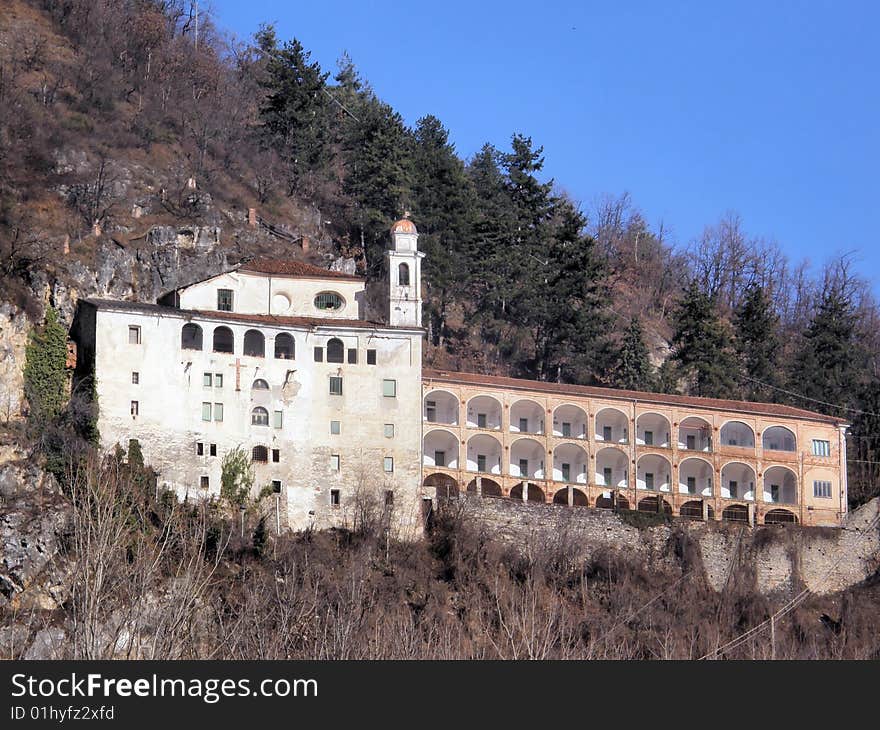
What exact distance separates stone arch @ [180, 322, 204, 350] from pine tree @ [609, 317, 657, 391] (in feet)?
81.4

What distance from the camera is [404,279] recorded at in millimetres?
71812

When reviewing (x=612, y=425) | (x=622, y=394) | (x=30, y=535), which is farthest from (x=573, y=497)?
(x=30, y=535)

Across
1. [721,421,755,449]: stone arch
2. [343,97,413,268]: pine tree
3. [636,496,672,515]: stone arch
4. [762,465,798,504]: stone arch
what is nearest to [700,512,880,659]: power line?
[762,465,798,504]: stone arch

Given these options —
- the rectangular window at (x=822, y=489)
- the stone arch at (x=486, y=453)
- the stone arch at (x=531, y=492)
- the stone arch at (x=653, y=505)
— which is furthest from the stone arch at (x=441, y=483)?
the rectangular window at (x=822, y=489)

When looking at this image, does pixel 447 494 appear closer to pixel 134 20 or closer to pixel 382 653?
pixel 382 653

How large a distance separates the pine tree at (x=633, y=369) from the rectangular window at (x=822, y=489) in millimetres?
11164

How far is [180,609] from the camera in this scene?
43562 mm

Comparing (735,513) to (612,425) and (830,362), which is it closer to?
(612,425)

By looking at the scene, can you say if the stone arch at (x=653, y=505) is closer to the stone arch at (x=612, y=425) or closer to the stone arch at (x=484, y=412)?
the stone arch at (x=612, y=425)

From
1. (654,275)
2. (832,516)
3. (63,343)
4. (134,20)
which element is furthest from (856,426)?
(134,20)

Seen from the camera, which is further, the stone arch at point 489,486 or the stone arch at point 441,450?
the stone arch at point 489,486

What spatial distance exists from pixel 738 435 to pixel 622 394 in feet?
19.1

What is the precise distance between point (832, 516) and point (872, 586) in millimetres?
A: 4080

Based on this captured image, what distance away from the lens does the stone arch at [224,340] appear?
224 ft
